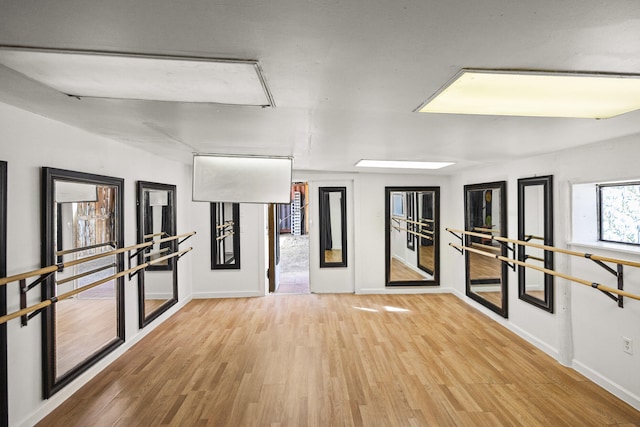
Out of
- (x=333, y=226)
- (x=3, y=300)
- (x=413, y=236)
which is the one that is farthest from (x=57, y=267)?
(x=413, y=236)

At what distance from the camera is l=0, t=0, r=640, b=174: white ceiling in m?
0.78

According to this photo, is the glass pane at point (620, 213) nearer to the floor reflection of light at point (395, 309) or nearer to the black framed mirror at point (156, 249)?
the floor reflection of light at point (395, 309)

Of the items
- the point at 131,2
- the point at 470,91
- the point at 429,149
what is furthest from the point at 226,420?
the point at 429,149

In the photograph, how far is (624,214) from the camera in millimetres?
2479

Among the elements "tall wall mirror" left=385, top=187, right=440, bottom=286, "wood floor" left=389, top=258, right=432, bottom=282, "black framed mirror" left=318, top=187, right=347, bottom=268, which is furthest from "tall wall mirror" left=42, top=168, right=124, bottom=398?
"wood floor" left=389, top=258, right=432, bottom=282

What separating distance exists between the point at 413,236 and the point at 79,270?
17.0ft

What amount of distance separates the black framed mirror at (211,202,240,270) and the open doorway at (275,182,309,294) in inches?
34.2

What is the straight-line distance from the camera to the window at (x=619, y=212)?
240 cm

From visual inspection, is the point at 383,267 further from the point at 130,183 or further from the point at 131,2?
the point at 131,2

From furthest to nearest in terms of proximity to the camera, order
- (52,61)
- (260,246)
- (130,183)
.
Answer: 1. (260,246)
2. (130,183)
3. (52,61)

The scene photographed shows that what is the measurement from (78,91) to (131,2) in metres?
0.90

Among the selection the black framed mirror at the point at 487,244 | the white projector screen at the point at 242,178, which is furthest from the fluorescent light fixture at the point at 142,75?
the black framed mirror at the point at 487,244

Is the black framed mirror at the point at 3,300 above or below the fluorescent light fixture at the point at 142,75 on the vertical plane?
below

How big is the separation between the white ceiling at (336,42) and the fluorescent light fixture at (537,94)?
0.21 feet
